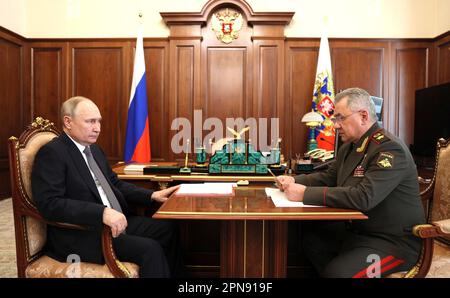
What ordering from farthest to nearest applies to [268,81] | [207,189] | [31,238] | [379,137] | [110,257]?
1. [268,81]
2. [207,189]
3. [379,137]
4. [31,238]
5. [110,257]

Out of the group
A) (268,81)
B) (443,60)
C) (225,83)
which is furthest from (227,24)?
(443,60)

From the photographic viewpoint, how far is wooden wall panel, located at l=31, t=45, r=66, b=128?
575 centimetres

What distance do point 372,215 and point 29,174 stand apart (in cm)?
178

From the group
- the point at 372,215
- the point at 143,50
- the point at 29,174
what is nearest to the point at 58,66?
the point at 143,50

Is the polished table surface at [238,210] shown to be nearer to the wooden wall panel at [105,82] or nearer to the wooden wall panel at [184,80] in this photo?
the wooden wall panel at [184,80]

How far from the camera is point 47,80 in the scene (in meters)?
5.79

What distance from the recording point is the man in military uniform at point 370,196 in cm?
171

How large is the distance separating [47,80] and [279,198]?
522 centimetres

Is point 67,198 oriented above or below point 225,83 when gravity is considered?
below

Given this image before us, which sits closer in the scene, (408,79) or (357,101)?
(357,101)

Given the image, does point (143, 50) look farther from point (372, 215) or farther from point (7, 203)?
point (372, 215)

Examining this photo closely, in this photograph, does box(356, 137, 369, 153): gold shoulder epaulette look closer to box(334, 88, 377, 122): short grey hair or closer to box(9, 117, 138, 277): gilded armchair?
Answer: box(334, 88, 377, 122): short grey hair

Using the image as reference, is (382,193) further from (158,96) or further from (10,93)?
(10,93)

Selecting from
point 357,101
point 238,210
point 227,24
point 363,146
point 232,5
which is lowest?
point 238,210
